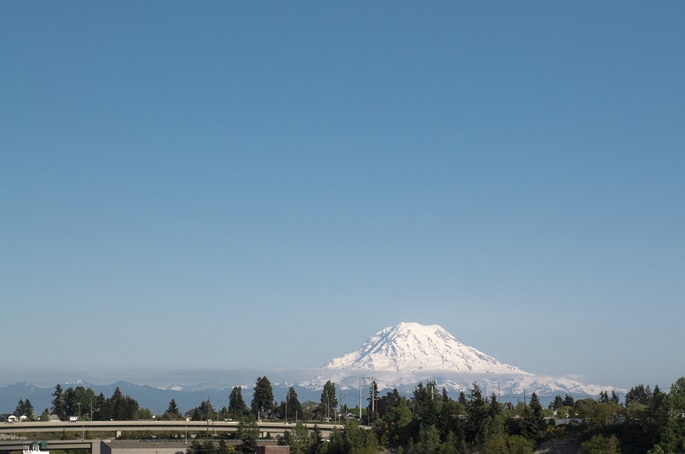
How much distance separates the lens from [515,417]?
12962cm

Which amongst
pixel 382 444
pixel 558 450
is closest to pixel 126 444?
pixel 382 444

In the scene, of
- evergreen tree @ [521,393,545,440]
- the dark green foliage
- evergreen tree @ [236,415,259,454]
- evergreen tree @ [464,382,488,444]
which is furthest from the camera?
evergreen tree @ [236,415,259,454]

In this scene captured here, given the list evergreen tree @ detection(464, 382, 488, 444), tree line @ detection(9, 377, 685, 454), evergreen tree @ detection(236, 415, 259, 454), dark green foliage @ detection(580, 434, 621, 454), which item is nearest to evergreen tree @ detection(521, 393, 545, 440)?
tree line @ detection(9, 377, 685, 454)

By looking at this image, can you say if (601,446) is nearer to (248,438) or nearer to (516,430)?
(516,430)

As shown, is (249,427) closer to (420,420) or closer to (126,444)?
(126,444)

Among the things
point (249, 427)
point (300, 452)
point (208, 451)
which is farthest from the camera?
point (249, 427)

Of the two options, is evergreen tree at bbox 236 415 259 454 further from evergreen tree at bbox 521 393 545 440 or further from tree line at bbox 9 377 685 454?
evergreen tree at bbox 521 393 545 440

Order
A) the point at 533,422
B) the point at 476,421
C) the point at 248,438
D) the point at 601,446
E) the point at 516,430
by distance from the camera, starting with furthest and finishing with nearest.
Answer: the point at 248,438 < the point at 476,421 < the point at 516,430 < the point at 533,422 < the point at 601,446

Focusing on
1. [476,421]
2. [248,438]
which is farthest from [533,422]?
[248,438]

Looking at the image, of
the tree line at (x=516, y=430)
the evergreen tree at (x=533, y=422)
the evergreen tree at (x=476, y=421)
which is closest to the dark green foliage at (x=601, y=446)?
the tree line at (x=516, y=430)

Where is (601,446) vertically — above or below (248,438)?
below

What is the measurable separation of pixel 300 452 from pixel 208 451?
2001 centimetres

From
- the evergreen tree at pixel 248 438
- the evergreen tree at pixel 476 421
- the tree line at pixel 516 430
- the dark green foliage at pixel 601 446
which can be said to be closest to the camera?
the dark green foliage at pixel 601 446

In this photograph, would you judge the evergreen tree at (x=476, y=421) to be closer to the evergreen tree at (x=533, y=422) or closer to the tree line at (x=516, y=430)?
the tree line at (x=516, y=430)
